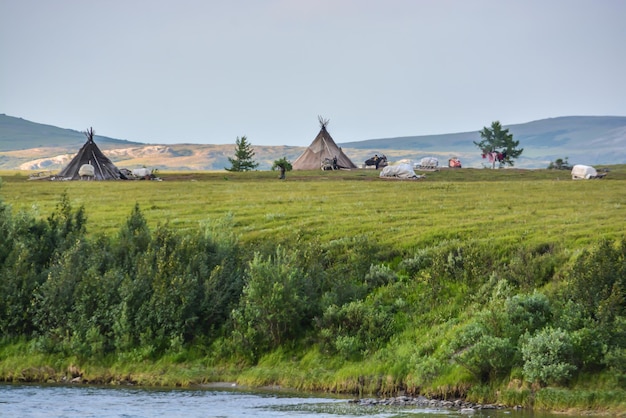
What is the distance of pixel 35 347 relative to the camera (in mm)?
37219

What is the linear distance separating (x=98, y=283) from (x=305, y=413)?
1370cm

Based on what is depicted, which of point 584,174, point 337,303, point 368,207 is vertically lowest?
point 337,303

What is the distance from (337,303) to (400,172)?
139 feet

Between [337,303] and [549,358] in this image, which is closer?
[549,358]

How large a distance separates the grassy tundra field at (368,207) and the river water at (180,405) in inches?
474

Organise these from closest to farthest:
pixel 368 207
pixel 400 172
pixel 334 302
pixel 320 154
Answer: pixel 334 302, pixel 368 207, pixel 400 172, pixel 320 154

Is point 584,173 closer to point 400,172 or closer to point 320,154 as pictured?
point 400,172

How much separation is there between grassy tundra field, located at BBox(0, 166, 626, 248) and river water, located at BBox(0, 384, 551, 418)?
39.5 ft

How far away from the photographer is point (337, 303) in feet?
120

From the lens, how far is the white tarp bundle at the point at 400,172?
A: 7738 cm

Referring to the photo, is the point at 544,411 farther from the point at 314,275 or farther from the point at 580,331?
the point at 314,275

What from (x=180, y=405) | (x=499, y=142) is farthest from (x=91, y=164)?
(x=499, y=142)

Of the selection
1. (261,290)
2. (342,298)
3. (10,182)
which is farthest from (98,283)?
(10,182)

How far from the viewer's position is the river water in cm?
2720
